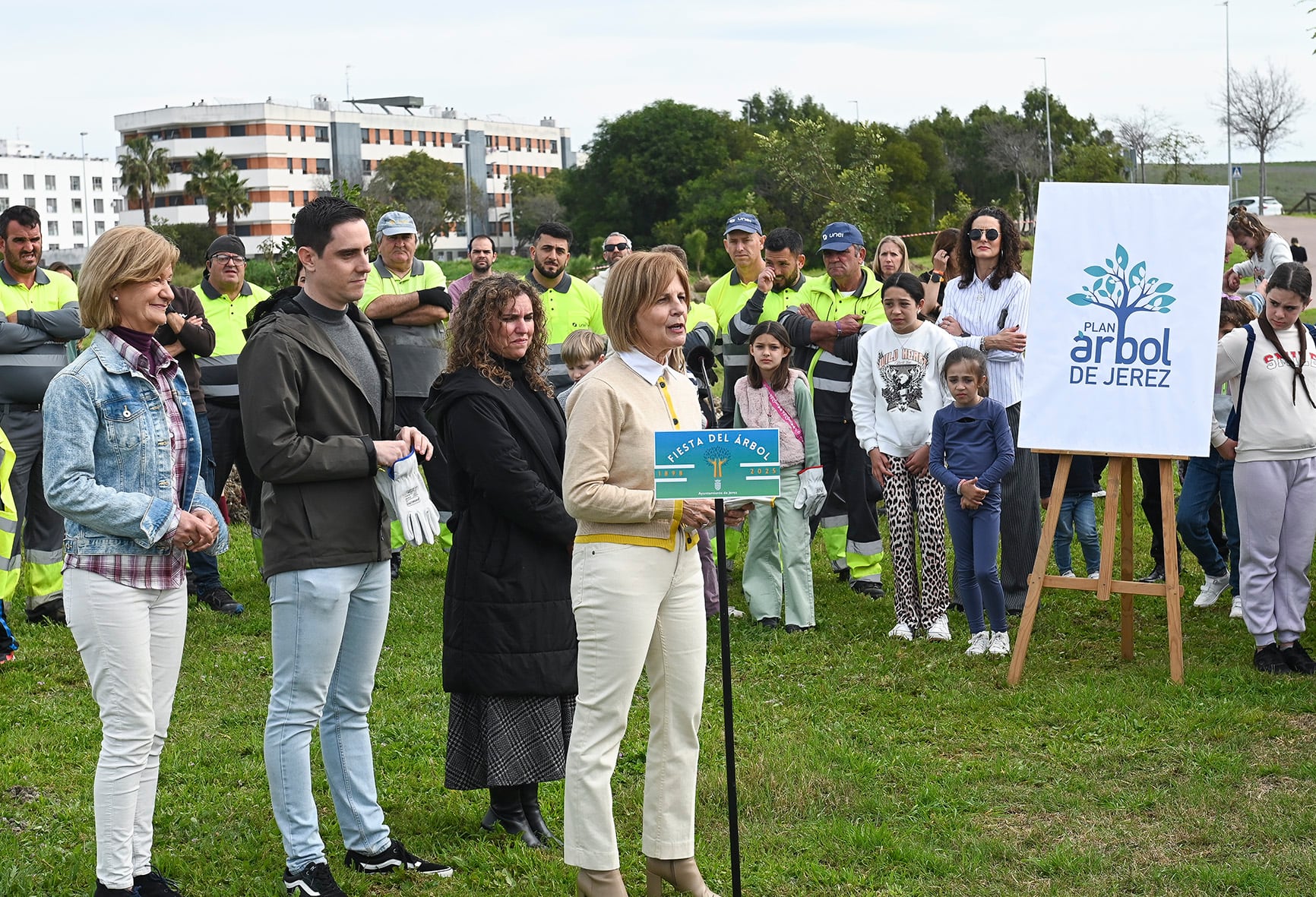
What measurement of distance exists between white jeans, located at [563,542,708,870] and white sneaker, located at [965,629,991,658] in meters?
3.72

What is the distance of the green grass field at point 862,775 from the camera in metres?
4.90

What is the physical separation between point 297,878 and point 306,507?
1294 mm

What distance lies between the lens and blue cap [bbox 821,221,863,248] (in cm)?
918

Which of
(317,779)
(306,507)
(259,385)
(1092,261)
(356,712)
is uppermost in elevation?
(1092,261)

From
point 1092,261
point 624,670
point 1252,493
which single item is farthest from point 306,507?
point 1252,493

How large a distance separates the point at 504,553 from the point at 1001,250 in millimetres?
4710

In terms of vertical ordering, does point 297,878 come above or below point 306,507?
below

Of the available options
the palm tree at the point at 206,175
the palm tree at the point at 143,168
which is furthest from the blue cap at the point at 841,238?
the palm tree at the point at 143,168

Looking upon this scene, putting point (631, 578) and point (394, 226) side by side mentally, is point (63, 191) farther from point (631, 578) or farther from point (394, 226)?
point (631, 578)

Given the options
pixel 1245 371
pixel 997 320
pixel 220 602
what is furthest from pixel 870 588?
pixel 220 602

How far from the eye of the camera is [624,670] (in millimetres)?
4316

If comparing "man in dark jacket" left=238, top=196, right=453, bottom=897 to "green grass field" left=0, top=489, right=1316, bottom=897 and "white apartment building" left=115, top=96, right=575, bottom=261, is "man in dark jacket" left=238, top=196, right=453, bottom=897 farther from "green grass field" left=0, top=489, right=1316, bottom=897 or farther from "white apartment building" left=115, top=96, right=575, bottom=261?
"white apartment building" left=115, top=96, right=575, bottom=261

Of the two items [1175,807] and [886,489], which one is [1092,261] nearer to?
[886,489]

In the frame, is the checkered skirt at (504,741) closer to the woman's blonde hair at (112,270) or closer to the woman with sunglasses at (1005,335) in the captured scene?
the woman's blonde hair at (112,270)
